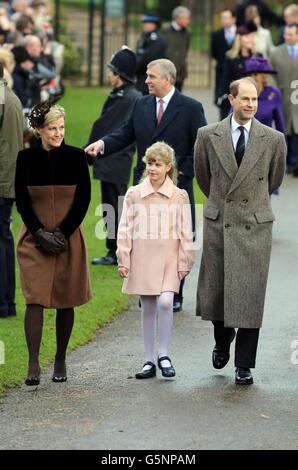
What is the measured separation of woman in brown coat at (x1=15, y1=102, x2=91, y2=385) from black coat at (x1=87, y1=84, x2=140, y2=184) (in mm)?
3801

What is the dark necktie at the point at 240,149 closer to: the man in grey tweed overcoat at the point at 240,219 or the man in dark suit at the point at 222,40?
the man in grey tweed overcoat at the point at 240,219

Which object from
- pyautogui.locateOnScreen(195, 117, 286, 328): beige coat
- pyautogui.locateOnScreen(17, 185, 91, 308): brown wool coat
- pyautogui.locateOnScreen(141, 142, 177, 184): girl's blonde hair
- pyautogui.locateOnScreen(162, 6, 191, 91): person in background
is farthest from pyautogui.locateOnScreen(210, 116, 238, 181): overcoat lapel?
pyautogui.locateOnScreen(162, 6, 191, 91): person in background

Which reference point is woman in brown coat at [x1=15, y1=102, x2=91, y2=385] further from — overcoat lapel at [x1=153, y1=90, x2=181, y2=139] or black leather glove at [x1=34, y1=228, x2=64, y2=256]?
overcoat lapel at [x1=153, y1=90, x2=181, y2=139]

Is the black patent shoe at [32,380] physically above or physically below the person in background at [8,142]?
below

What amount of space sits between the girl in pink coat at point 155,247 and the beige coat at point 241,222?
12.0 inches

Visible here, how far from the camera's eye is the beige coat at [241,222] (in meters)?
9.09

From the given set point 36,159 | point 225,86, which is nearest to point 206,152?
point 36,159

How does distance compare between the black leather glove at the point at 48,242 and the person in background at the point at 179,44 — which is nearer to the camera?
the black leather glove at the point at 48,242

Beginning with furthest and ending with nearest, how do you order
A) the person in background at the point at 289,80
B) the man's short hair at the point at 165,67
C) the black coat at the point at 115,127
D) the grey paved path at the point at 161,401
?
the person in background at the point at 289,80 → the black coat at the point at 115,127 → the man's short hair at the point at 165,67 → the grey paved path at the point at 161,401

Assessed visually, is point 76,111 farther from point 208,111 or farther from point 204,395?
point 204,395

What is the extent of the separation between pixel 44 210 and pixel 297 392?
2.01m

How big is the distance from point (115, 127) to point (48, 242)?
447 cm

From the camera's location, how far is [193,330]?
10891mm

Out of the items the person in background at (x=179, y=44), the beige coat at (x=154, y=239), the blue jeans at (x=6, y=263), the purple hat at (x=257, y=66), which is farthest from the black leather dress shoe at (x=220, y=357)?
the person in background at (x=179, y=44)
